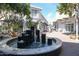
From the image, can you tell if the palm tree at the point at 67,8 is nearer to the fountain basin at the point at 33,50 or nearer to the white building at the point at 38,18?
the white building at the point at 38,18

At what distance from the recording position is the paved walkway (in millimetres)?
3309

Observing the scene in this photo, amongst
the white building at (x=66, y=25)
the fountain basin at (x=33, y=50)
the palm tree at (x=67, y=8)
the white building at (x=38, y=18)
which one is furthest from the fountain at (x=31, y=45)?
the palm tree at (x=67, y=8)

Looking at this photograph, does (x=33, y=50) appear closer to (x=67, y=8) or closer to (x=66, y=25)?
(x=66, y=25)

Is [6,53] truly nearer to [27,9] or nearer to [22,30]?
[22,30]

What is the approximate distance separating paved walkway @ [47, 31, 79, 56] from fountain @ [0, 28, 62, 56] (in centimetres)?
8

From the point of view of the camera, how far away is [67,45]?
3.37 metres

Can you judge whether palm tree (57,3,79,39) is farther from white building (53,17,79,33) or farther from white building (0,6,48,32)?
white building (0,6,48,32)

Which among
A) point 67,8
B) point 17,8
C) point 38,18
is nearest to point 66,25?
point 67,8

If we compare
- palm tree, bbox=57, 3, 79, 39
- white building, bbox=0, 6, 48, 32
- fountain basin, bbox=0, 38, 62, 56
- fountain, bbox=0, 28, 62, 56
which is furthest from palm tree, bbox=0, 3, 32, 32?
palm tree, bbox=57, 3, 79, 39

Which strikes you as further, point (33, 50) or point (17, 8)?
point (17, 8)

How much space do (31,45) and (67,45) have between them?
0.64m

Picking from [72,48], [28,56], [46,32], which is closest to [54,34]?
[46,32]

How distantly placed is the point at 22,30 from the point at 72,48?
3.09 ft

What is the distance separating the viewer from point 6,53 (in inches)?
127
